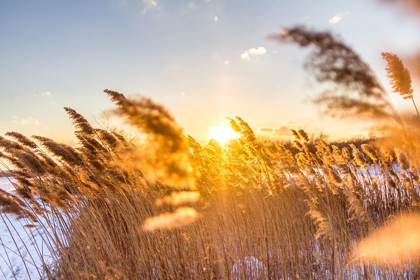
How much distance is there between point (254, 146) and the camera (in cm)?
379

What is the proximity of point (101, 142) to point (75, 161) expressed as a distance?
0.40 meters

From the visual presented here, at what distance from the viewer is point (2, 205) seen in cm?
275

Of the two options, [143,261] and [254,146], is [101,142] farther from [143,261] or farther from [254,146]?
[254,146]

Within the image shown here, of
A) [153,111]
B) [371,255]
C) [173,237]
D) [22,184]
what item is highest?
[153,111]

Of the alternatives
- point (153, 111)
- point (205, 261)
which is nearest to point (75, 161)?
point (153, 111)

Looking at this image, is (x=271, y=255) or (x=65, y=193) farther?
(x=65, y=193)

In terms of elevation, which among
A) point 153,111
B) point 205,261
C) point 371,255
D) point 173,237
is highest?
point 153,111

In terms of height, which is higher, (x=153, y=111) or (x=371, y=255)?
(x=153, y=111)

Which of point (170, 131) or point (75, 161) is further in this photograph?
point (75, 161)

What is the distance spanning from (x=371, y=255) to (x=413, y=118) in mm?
1737

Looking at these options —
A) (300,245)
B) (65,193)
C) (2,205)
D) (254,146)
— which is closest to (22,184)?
(65,193)

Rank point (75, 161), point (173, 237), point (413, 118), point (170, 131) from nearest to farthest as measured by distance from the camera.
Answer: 1. point (413, 118)
2. point (170, 131)
3. point (173, 237)
4. point (75, 161)

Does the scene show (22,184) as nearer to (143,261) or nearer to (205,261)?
(143,261)

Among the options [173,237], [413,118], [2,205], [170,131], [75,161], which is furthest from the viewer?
[75,161]
